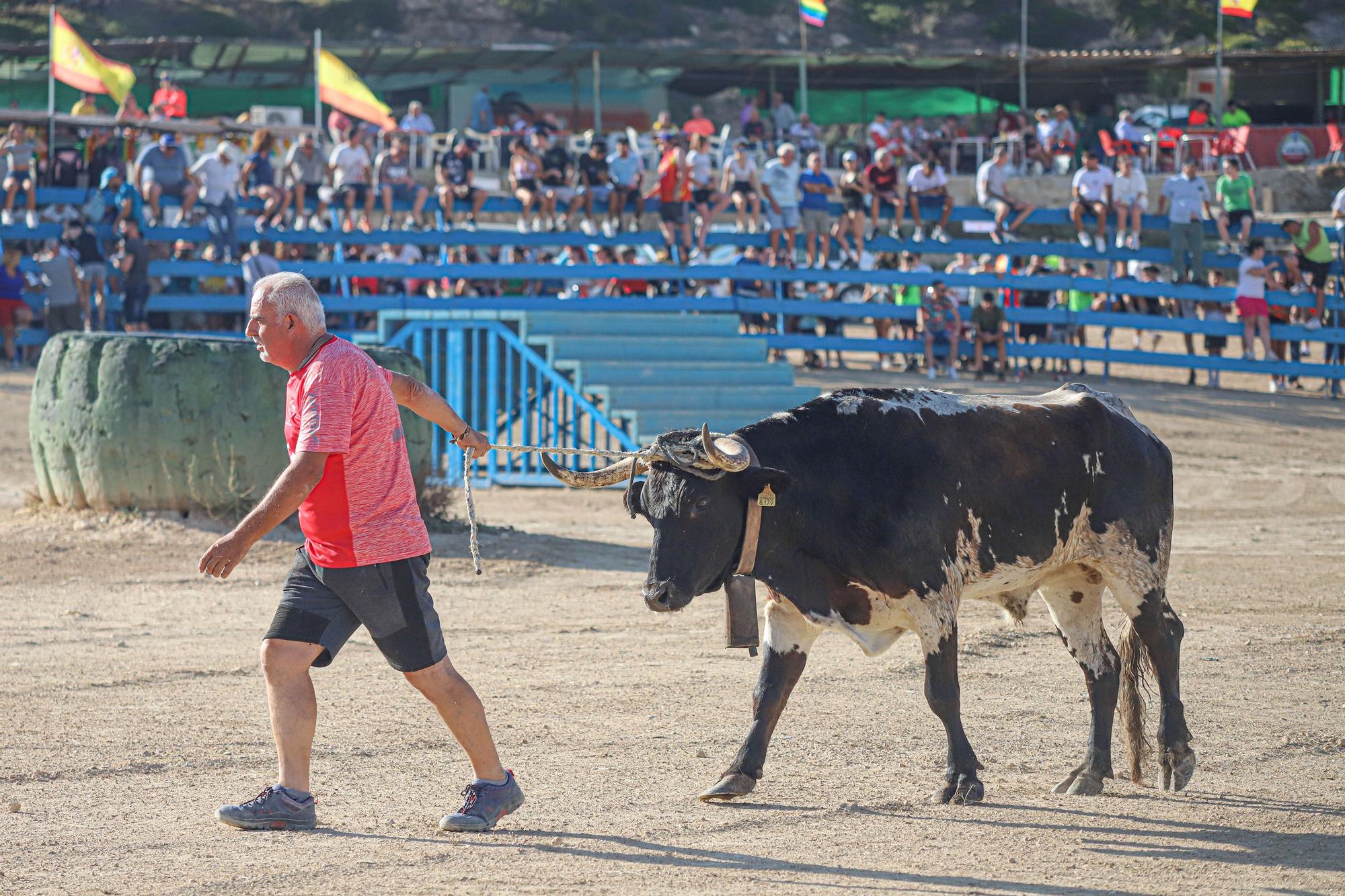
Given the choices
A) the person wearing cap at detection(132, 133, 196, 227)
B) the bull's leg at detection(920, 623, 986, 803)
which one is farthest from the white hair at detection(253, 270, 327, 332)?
the person wearing cap at detection(132, 133, 196, 227)

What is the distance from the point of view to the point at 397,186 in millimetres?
24516

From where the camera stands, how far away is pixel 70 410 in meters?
13.5

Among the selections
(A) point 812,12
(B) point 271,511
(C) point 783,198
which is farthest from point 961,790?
(A) point 812,12

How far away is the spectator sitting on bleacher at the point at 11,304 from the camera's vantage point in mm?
22375

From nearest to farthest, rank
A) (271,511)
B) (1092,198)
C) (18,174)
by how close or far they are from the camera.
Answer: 1. (271,511)
2. (18,174)
3. (1092,198)

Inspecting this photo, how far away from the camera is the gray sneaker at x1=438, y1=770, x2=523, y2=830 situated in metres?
6.05

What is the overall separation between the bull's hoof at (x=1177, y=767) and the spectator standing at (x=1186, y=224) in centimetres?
1895

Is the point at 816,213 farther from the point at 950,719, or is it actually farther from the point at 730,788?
the point at 730,788

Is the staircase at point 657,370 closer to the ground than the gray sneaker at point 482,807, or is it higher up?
higher up

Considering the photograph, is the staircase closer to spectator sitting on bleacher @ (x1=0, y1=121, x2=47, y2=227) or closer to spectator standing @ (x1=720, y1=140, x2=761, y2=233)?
spectator standing @ (x1=720, y1=140, x2=761, y2=233)

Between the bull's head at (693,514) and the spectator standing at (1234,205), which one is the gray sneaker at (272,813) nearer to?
the bull's head at (693,514)

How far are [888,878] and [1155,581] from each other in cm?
228

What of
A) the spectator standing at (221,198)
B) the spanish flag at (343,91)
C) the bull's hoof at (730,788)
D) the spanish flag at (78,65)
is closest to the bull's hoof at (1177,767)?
the bull's hoof at (730,788)

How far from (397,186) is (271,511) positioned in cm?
1959
